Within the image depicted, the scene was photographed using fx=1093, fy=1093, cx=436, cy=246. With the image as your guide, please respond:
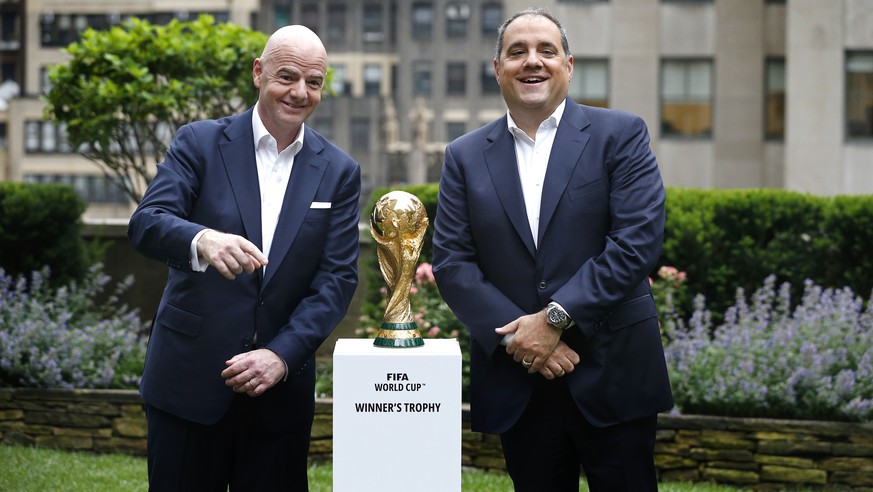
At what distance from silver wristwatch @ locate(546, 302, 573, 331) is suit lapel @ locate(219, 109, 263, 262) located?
1128 mm

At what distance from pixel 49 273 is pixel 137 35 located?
2437 millimetres

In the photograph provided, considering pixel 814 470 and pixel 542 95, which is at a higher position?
pixel 542 95

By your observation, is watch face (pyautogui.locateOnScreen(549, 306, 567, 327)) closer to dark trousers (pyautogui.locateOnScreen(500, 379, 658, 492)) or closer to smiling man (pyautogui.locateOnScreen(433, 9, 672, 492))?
smiling man (pyautogui.locateOnScreen(433, 9, 672, 492))

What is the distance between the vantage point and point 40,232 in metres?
10.3

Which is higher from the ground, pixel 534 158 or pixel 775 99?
pixel 775 99

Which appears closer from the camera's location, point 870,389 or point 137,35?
point 870,389

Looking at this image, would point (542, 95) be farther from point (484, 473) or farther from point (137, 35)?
point (137, 35)

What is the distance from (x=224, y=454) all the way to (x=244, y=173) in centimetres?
109

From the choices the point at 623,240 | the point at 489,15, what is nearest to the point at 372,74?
the point at 489,15

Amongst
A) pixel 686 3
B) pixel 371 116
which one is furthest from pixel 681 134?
pixel 371 116

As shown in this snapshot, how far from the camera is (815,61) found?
2788 centimetres

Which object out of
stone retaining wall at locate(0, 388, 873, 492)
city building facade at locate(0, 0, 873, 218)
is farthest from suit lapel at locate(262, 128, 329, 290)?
city building facade at locate(0, 0, 873, 218)

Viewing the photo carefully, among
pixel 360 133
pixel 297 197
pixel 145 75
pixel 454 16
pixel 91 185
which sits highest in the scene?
pixel 454 16

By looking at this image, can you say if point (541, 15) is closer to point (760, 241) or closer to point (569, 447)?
point (569, 447)
